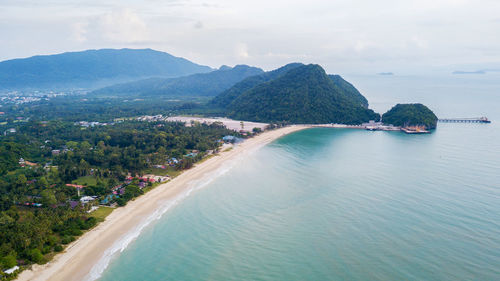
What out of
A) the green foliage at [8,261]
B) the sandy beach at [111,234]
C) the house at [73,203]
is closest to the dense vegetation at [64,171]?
the green foliage at [8,261]

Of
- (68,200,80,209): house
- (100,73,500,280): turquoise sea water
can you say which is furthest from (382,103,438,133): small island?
(68,200,80,209): house

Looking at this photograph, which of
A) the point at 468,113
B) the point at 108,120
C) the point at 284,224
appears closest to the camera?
the point at 284,224

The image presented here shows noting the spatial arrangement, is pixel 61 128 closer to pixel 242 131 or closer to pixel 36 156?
pixel 36 156

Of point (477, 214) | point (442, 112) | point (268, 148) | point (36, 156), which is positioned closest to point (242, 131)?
point (268, 148)

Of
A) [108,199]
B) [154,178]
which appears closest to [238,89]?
[154,178]

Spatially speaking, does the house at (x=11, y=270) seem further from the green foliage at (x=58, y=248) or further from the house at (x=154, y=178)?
the house at (x=154, y=178)

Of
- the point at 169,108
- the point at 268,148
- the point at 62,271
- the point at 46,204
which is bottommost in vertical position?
the point at 62,271

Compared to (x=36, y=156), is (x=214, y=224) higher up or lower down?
lower down
